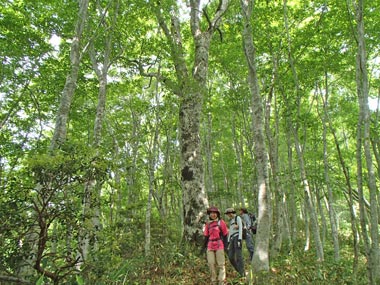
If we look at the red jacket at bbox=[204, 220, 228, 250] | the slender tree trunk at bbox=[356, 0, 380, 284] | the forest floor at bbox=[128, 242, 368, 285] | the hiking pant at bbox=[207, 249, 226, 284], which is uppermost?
the slender tree trunk at bbox=[356, 0, 380, 284]

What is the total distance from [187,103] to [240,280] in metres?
5.68

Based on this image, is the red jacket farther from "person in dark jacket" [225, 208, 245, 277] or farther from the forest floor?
the forest floor

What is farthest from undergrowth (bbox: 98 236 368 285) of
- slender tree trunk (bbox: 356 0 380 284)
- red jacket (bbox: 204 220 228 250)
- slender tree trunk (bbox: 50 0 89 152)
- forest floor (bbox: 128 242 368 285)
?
slender tree trunk (bbox: 50 0 89 152)

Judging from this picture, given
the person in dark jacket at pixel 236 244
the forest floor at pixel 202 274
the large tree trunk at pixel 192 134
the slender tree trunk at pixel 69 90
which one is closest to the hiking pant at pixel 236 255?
the person in dark jacket at pixel 236 244

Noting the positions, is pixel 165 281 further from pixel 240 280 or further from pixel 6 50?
pixel 6 50

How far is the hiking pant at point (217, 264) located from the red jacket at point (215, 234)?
0.36 ft

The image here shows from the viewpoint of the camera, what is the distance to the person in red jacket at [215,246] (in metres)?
6.48

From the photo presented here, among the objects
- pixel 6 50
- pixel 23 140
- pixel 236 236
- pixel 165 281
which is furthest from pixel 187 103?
pixel 23 140

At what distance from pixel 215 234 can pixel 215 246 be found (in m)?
0.27

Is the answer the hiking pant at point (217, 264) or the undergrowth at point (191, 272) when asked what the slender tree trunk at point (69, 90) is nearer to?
the undergrowth at point (191, 272)

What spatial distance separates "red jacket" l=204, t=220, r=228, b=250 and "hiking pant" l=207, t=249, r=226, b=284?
11cm

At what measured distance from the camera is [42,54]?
10.8 meters

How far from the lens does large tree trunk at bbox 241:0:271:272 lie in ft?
21.9

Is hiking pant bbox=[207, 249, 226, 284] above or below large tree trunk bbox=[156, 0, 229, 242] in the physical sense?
below
